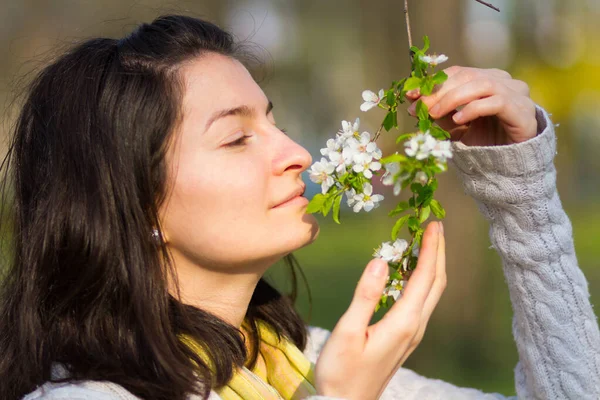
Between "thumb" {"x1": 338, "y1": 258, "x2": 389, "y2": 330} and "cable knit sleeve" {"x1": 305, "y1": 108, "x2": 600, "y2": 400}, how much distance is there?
0.54 meters

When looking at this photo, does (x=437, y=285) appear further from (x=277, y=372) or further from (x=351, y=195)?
(x=277, y=372)

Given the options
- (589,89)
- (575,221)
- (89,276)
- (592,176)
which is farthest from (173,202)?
(592,176)

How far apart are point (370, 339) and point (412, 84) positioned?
724 millimetres

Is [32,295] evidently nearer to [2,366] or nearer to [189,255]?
[2,366]

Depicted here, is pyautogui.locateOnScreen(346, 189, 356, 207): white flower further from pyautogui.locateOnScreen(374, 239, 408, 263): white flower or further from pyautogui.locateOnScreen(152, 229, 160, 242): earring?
pyautogui.locateOnScreen(152, 229, 160, 242): earring

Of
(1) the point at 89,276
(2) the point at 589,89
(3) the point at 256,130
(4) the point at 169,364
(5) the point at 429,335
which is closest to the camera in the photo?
(4) the point at 169,364

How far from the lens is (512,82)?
232 centimetres

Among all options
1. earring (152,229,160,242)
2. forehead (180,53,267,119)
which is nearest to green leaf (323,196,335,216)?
forehead (180,53,267,119)

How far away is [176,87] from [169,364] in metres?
0.86

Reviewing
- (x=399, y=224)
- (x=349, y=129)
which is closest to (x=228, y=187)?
(x=349, y=129)

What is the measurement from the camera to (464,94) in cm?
215

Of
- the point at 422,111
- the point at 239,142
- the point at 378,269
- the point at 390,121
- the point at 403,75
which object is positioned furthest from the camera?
the point at 403,75

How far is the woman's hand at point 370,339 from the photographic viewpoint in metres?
1.95

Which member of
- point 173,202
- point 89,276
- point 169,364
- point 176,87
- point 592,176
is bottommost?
point 592,176
